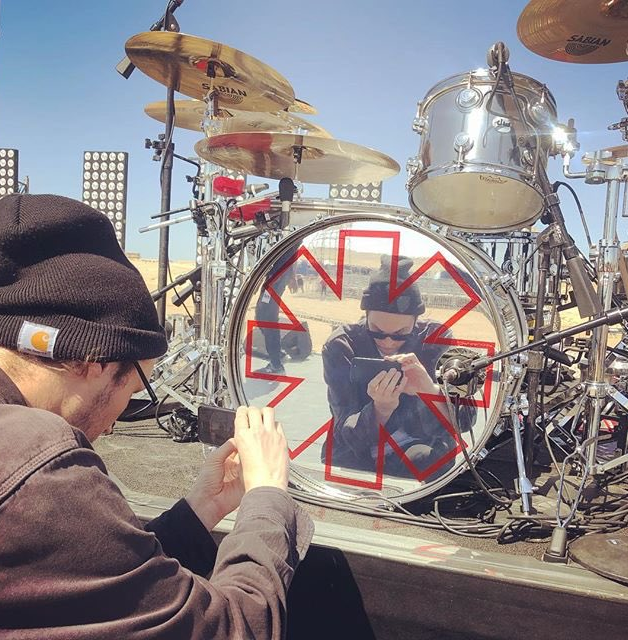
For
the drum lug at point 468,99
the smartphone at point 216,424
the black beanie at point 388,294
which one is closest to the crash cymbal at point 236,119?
the drum lug at point 468,99

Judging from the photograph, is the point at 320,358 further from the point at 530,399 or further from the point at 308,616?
the point at 308,616

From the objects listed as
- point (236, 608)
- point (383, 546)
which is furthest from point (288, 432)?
point (236, 608)

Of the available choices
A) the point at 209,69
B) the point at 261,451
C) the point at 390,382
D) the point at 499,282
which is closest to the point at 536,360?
the point at 499,282

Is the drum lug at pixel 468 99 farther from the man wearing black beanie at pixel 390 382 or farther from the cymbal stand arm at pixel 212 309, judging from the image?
the cymbal stand arm at pixel 212 309

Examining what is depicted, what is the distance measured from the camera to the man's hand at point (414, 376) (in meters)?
2.80

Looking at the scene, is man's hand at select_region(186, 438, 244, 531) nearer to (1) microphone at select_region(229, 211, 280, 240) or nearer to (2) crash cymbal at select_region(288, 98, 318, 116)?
(1) microphone at select_region(229, 211, 280, 240)

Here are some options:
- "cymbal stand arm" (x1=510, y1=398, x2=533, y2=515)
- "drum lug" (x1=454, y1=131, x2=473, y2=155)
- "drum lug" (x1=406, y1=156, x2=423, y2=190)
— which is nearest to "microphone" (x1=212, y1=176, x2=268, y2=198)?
"drum lug" (x1=406, y1=156, x2=423, y2=190)

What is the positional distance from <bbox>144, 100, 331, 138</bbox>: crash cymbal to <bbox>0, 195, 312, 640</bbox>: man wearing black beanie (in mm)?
3251

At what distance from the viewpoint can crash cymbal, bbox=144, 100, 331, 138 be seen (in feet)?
15.7

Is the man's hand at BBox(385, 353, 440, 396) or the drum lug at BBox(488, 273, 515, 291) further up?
the drum lug at BBox(488, 273, 515, 291)

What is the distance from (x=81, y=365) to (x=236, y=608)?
0.50 meters

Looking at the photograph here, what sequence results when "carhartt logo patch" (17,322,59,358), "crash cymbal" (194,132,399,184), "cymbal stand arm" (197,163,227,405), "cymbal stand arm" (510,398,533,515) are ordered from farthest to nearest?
"cymbal stand arm" (197,163,227,405)
"crash cymbal" (194,132,399,184)
"cymbal stand arm" (510,398,533,515)
"carhartt logo patch" (17,322,59,358)

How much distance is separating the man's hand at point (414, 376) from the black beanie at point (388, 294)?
8.7 inches

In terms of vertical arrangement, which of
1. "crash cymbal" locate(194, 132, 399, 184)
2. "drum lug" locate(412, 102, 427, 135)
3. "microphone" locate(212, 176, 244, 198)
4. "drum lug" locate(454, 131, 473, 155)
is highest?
"drum lug" locate(412, 102, 427, 135)
